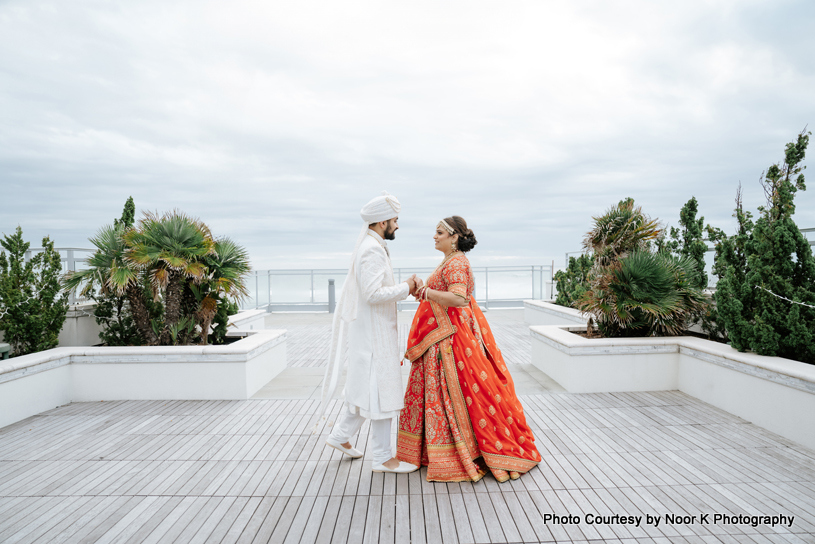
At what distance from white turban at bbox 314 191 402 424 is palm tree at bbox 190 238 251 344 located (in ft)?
8.27

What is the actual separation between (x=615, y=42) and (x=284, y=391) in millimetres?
7110

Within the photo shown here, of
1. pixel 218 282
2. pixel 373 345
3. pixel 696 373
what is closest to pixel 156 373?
pixel 218 282

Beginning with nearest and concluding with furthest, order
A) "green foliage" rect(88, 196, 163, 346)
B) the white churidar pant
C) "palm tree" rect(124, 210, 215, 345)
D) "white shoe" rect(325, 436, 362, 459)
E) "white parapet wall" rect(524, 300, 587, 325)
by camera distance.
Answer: the white churidar pant → "white shoe" rect(325, 436, 362, 459) → "palm tree" rect(124, 210, 215, 345) → "green foliage" rect(88, 196, 163, 346) → "white parapet wall" rect(524, 300, 587, 325)

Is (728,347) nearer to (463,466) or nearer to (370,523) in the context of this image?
(463,466)

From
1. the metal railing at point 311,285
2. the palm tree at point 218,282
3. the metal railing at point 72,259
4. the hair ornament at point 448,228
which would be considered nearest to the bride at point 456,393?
the hair ornament at point 448,228

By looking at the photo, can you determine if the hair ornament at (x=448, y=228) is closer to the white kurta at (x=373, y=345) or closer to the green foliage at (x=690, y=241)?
the white kurta at (x=373, y=345)

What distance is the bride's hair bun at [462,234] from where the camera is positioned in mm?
2535

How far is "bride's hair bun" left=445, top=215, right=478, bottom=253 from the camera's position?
254 cm

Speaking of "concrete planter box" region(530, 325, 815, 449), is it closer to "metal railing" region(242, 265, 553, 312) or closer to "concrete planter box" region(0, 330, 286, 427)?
"concrete planter box" region(0, 330, 286, 427)

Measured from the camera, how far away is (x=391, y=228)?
99.0 inches

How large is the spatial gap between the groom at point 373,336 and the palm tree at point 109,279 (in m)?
3.19

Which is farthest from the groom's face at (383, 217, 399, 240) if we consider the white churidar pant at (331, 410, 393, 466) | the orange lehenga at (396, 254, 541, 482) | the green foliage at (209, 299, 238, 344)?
the green foliage at (209, 299, 238, 344)

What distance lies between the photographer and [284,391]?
4449 millimetres

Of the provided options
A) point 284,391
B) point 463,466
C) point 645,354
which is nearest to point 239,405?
point 284,391
